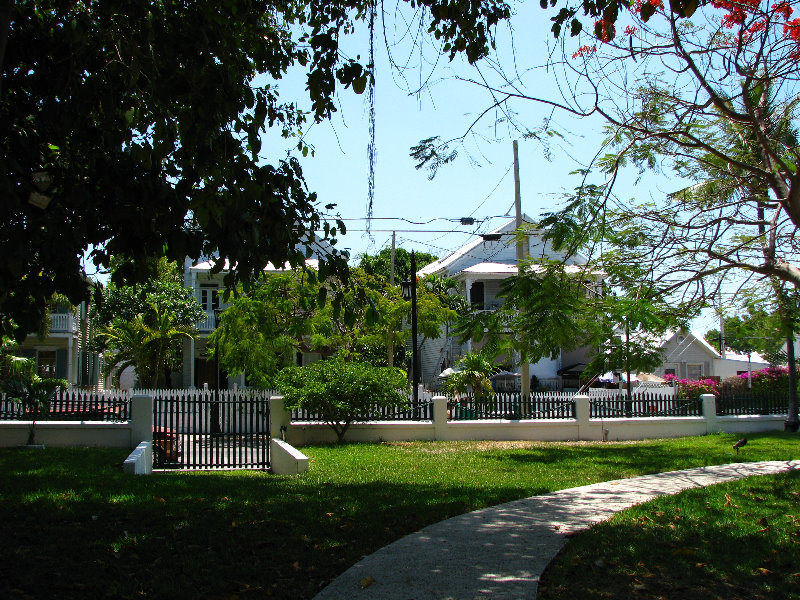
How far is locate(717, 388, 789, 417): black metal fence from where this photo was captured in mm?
21047

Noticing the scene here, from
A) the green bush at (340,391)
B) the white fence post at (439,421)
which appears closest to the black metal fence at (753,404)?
the white fence post at (439,421)

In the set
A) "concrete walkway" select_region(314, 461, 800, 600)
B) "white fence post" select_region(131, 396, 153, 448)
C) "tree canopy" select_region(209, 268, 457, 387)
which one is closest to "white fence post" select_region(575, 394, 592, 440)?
"tree canopy" select_region(209, 268, 457, 387)

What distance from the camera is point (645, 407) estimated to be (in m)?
20.5

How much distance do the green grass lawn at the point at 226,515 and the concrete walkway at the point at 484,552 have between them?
0.30 m

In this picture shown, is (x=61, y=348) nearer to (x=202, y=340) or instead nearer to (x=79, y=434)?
(x=202, y=340)

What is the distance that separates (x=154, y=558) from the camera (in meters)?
5.92

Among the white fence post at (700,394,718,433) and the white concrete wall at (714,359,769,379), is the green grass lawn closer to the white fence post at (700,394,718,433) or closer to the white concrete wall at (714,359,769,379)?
the white fence post at (700,394,718,433)

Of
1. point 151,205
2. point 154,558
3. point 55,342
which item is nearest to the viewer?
point 154,558

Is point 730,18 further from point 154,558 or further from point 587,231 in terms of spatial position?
point 154,558

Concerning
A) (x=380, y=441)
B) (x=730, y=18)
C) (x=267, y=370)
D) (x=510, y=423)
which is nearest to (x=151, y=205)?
(x=730, y=18)

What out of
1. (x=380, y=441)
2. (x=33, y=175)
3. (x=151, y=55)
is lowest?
(x=380, y=441)

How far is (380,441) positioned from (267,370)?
6518 mm

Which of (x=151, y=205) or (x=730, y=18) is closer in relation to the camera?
(x=151, y=205)

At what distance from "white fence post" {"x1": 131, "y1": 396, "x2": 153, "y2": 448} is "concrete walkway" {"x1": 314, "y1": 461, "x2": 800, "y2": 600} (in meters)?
9.53
